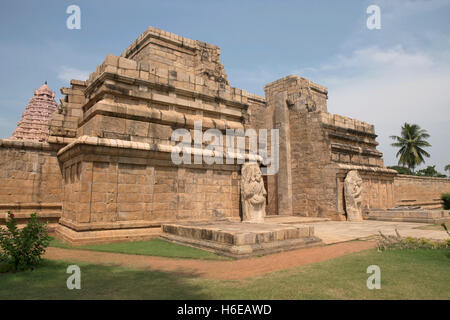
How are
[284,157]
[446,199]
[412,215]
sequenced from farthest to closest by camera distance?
1. [446,199]
2. [284,157]
3. [412,215]

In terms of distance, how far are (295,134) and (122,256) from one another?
39.4 feet

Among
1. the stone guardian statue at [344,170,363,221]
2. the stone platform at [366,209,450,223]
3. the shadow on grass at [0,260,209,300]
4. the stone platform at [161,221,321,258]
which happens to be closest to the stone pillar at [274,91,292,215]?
the stone guardian statue at [344,170,363,221]

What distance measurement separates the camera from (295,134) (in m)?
16.0

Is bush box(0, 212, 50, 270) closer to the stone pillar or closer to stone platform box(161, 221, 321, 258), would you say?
stone platform box(161, 221, 321, 258)

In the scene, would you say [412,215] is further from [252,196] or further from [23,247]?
[23,247]

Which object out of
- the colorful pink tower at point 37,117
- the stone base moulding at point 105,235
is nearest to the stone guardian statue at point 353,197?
Result: the stone base moulding at point 105,235

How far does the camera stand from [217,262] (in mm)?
5316

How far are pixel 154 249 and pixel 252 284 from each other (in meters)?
3.41

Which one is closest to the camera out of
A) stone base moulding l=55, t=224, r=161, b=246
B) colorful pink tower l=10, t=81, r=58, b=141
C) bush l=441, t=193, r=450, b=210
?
stone base moulding l=55, t=224, r=161, b=246

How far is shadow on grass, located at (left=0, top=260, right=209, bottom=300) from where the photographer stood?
3.45 meters

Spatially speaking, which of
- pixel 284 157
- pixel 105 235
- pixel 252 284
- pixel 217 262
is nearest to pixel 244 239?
pixel 217 262

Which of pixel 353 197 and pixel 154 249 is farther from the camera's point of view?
pixel 353 197

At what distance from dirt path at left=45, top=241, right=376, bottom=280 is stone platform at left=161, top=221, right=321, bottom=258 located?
8.1 inches
